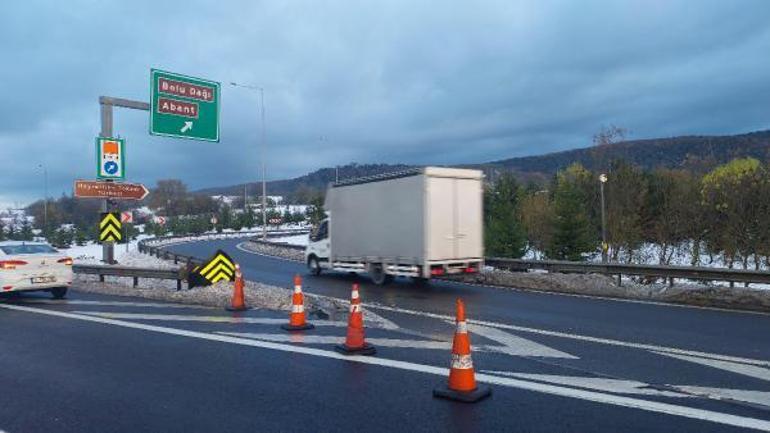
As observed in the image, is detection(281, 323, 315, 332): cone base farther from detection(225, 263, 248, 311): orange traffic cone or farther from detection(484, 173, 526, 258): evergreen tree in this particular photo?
detection(484, 173, 526, 258): evergreen tree

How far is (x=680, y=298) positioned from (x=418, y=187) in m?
6.64

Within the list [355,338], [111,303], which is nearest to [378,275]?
[111,303]

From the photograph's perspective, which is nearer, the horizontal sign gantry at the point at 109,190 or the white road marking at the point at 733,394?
the white road marking at the point at 733,394

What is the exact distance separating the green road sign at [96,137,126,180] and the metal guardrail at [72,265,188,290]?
9.29ft

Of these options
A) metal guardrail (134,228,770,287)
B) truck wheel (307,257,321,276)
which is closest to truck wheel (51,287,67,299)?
metal guardrail (134,228,770,287)

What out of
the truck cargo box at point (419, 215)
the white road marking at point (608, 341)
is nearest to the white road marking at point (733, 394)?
the white road marking at point (608, 341)

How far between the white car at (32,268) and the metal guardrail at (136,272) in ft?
8.02

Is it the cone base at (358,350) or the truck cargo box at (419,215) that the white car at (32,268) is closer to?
the truck cargo box at (419,215)

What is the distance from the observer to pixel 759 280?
13500mm

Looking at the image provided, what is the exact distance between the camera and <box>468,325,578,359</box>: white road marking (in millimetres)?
8117

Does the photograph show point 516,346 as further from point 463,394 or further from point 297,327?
point 297,327

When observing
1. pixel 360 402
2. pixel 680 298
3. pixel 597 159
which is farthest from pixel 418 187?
pixel 597 159

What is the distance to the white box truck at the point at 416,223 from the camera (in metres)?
16.0

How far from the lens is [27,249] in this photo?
14.7 metres
